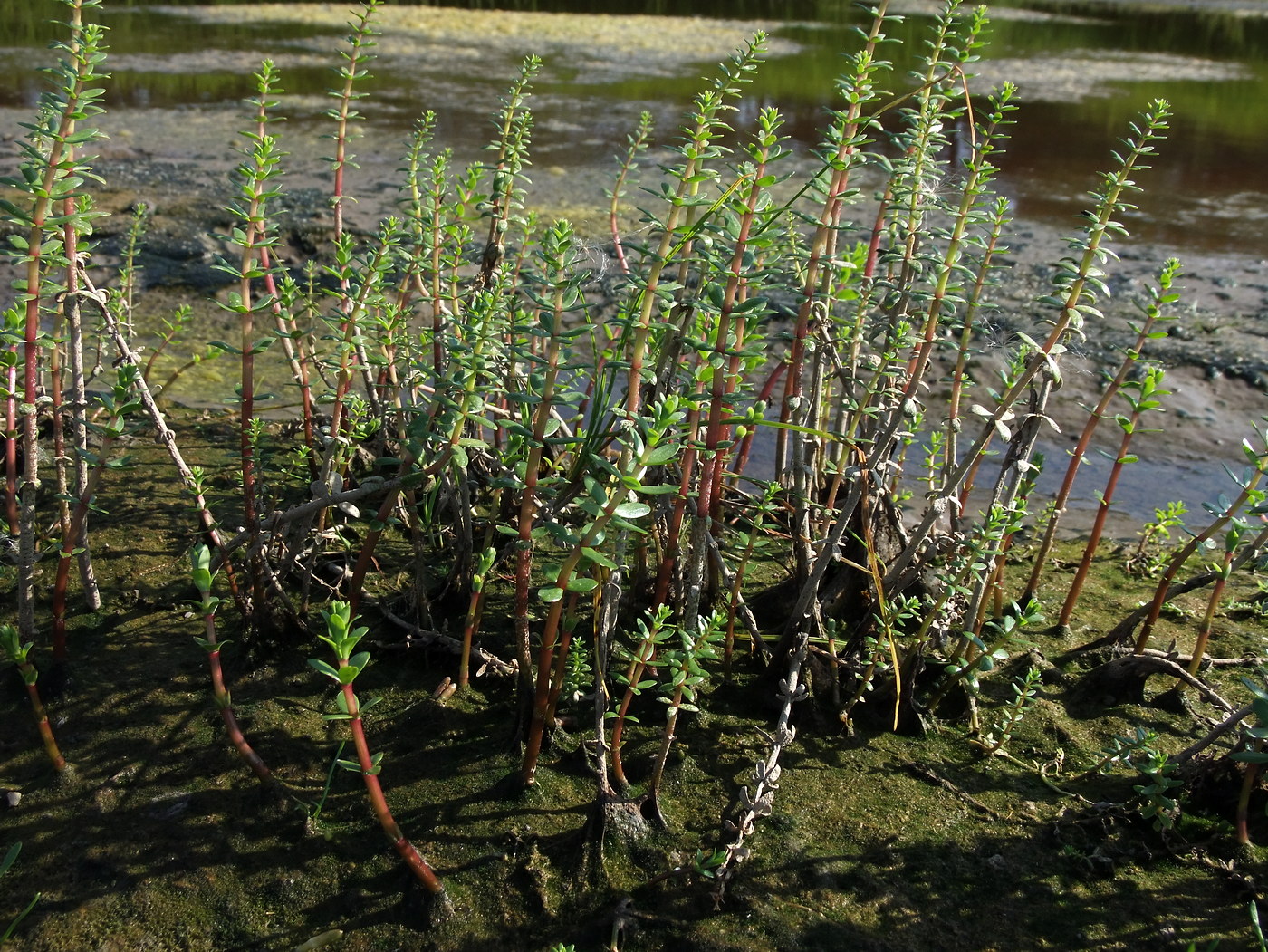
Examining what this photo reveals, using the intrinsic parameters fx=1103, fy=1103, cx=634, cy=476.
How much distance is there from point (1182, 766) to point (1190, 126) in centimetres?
1264

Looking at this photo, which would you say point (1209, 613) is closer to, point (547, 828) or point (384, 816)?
point (547, 828)

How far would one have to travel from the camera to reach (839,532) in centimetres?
246

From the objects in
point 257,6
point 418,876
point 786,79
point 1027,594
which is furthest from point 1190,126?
point 257,6

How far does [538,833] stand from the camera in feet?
7.59

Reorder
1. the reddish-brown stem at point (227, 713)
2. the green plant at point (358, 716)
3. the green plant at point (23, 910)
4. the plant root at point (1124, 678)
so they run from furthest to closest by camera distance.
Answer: the plant root at point (1124, 678)
the reddish-brown stem at point (227, 713)
the green plant at point (23, 910)
the green plant at point (358, 716)

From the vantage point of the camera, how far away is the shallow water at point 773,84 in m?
9.88

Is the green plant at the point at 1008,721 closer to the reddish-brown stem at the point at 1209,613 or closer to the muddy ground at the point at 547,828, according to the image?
the muddy ground at the point at 547,828

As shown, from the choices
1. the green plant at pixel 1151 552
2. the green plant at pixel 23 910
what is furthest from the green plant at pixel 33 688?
the green plant at pixel 1151 552

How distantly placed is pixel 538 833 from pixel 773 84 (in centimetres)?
1375

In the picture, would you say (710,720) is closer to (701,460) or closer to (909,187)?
(701,460)

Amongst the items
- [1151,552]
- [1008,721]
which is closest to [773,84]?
[1151,552]

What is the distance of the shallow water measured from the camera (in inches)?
389

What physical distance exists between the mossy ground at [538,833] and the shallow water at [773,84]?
6428mm

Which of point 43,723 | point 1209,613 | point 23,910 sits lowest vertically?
point 23,910
